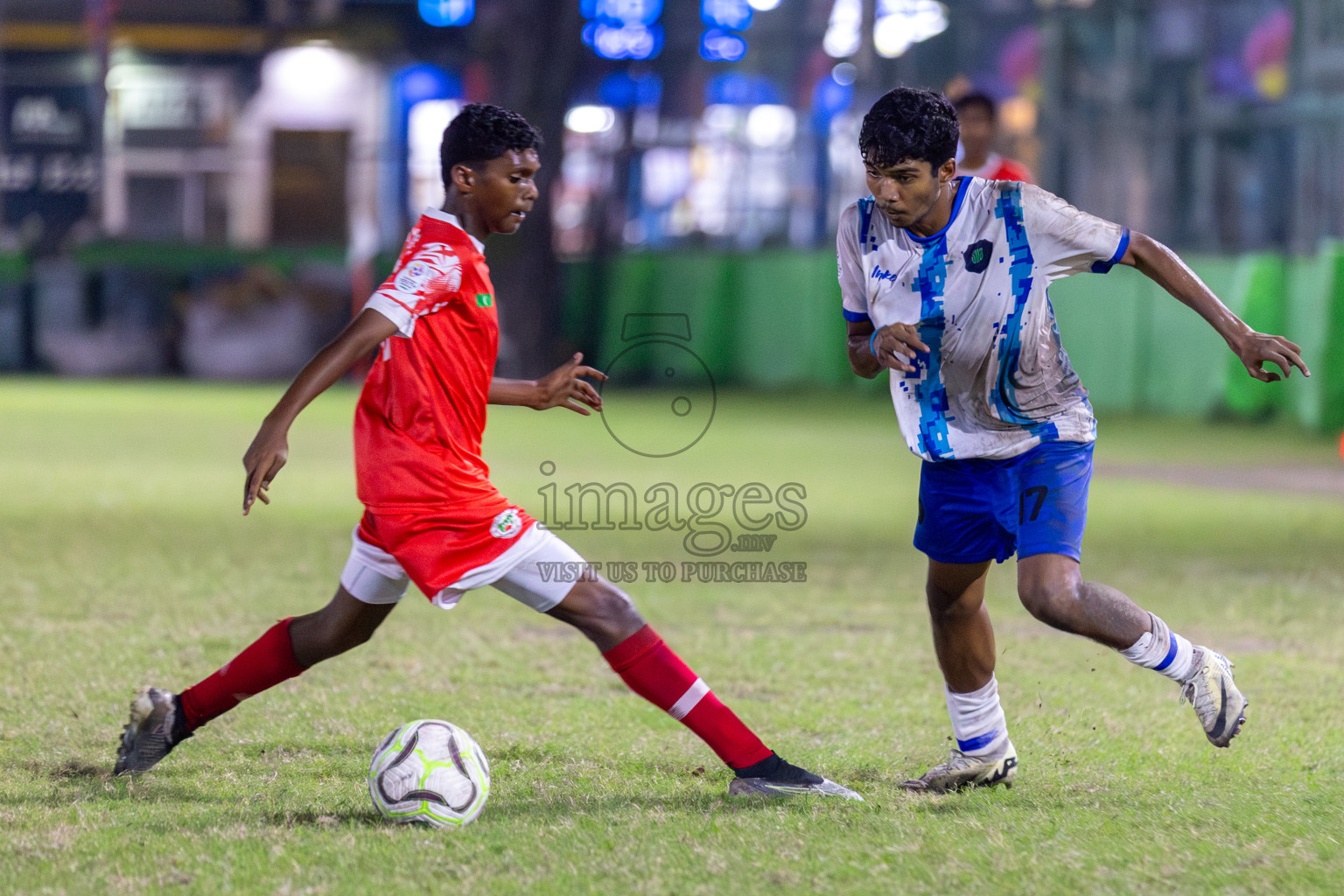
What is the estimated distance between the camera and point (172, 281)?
2552 centimetres

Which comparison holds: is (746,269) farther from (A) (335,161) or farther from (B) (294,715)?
(B) (294,715)

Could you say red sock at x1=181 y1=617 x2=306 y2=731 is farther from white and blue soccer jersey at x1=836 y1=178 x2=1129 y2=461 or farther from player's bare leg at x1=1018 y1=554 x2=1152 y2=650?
player's bare leg at x1=1018 y1=554 x2=1152 y2=650

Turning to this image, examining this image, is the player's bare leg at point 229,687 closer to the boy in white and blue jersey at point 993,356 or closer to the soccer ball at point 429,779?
the soccer ball at point 429,779

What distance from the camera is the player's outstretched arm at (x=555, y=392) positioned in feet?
13.9

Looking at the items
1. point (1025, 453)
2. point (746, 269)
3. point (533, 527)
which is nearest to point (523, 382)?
point (533, 527)

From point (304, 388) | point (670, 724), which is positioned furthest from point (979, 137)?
point (304, 388)

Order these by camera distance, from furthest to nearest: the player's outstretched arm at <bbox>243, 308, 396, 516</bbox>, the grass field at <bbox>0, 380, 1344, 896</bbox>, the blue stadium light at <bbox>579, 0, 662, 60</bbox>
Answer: the blue stadium light at <bbox>579, 0, 662, 60</bbox> → the player's outstretched arm at <bbox>243, 308, 396, 516</bbox> → the grass field at <bbox>0, 380, 1344, 896</bbox>

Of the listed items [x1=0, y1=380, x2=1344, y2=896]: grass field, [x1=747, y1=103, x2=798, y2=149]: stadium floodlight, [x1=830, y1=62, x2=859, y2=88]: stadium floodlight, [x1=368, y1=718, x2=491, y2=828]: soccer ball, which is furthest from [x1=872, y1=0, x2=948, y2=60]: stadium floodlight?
[x1=368, y1=718, x2=491, y2=828]: soccer ball

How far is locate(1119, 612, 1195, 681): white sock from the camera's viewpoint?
411cm

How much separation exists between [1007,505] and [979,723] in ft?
1.93

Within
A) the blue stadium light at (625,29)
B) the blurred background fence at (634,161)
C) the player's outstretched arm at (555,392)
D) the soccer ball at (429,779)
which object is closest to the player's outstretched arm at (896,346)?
the player's outstretched arm at (555,392)

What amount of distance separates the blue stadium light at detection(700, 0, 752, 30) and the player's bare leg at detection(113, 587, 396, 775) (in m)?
23.7

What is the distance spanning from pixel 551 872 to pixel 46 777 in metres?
1.56

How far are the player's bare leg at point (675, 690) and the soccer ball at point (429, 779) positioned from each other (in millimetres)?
402
